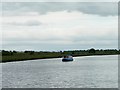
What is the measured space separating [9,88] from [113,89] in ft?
53.7

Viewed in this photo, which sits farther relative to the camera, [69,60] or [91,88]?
[69,60]

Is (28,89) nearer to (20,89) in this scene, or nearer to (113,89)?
(20,89)

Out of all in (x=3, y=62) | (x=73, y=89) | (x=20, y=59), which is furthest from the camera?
(x=20, y=59)

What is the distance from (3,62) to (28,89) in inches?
4192

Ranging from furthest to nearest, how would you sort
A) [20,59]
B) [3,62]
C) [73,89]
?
1. [20,59]
2. [3,62]
3. [73,89]

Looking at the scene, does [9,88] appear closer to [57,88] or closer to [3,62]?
[57,88]

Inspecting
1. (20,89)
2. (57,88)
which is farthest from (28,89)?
(57,88)

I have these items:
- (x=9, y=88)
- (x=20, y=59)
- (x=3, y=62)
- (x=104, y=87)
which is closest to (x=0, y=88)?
(x=9, y=88)

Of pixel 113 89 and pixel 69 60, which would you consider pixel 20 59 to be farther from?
pixel 113 89

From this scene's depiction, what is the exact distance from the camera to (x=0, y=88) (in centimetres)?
5794

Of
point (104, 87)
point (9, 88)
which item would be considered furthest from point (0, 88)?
point (104, 87)

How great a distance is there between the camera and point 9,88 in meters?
58.8

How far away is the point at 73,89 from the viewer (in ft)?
183

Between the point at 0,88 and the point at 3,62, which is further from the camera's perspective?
the point at 3,62
